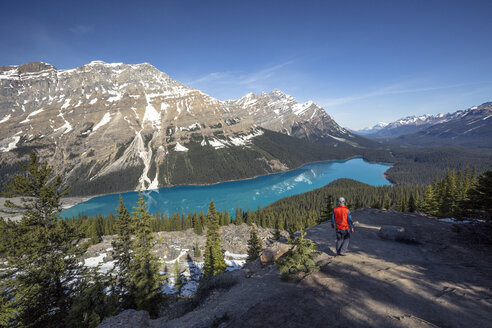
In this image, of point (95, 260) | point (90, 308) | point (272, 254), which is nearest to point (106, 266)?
point (95, 260)

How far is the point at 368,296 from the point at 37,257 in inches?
810

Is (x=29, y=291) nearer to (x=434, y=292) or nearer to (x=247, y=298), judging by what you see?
(x=247, y=298)

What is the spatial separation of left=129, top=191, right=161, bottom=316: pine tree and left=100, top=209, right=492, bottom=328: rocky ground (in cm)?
952

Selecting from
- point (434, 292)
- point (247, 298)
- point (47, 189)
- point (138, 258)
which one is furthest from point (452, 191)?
point (47, 189)

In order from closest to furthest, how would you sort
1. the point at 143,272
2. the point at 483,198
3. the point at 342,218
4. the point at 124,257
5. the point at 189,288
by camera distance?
the point at 342,218 < the point at 483,198 < the point at 143,272 < the point at 124,257 < the point at 189,288

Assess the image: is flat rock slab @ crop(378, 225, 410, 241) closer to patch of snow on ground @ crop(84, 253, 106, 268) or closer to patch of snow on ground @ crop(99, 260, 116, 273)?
patch of snow on ground @ crop(99, 260, 116, 273)

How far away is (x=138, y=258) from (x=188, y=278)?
97.7 ft

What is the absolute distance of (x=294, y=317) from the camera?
26.8 feet

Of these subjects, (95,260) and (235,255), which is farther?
(95,260)

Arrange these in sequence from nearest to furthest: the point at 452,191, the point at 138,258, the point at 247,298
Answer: the point at 247,298, the point at 138,258, the point at 452,191

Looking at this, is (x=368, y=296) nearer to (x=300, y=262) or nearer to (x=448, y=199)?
(x=300, y=262)

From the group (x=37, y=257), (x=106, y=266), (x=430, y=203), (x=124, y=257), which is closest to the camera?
(x=37, y=257)

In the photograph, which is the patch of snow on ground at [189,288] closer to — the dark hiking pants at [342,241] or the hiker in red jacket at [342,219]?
the dark hiking pants at [342,241]

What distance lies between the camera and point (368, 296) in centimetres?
916
